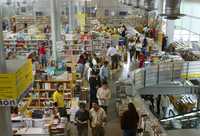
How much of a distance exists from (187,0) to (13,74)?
15359 mm

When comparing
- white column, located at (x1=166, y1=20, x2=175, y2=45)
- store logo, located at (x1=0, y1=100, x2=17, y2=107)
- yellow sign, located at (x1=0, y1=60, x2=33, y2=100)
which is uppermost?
yellow sign, located at (x1=0, y1=60, x2=33, y2=100)

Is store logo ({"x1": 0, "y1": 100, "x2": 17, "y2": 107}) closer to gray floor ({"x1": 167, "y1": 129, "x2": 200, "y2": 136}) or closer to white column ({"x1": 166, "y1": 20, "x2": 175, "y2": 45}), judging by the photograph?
gray floor ({"x1": 167, "y1": 129, "x2": 200, "y2": 136})

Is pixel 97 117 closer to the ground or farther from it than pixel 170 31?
closer to the ground

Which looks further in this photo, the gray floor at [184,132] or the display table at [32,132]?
the display table at [32,132]

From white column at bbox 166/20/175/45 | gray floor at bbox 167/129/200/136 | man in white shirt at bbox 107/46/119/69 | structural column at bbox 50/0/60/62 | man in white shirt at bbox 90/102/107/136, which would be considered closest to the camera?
gray floor at bbox 167/129/200/136

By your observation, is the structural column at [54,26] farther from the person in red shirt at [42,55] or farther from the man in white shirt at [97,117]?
the man in white shirt at [97,117]

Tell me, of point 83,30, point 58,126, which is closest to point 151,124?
point 58,126

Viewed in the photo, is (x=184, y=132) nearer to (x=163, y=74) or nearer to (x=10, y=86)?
(x=163, y=74)

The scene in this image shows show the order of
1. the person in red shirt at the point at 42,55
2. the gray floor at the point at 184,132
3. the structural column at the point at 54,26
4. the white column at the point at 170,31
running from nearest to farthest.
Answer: the gray floor at the point at 184,132 < the person in red shirt at the point at 42,55 < the structural column at the point at 54,26 < the white column at the point at 170,31

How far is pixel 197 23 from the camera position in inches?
689

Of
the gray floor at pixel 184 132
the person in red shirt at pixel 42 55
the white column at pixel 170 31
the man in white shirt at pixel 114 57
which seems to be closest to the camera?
the gray floor at pixel 184 132

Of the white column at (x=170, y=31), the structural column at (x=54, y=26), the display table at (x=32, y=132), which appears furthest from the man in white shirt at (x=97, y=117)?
the white column at (x=170, y=31)

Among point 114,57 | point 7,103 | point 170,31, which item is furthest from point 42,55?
point 7,103

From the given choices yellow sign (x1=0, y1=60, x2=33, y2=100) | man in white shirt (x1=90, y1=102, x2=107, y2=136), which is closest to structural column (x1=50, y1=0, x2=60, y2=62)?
man in white shirt (x1=90, y1=102, x2=107, y2=136)
